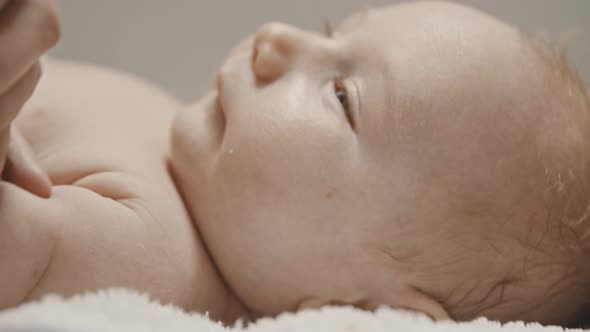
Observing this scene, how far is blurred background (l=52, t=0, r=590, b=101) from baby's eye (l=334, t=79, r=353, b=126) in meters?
0.68

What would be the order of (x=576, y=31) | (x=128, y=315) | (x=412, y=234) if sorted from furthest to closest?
(x=576, y=31) → (x=412, y=234) → (x=128, y=315)

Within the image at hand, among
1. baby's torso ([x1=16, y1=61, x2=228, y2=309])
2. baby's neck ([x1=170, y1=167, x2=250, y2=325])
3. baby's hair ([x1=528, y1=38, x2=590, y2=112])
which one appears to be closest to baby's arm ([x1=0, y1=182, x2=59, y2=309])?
baby's torso ([x1=16, y1=61, x2=228, y2=309])

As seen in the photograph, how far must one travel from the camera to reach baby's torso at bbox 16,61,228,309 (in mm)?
633

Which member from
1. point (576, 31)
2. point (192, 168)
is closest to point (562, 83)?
point (576, 31)

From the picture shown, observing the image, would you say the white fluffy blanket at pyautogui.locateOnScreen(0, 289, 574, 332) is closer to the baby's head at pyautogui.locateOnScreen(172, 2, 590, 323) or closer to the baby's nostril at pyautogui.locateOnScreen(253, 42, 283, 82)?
the baby's head at pyautogui.locateOnScreen(172, 2, 590, 323)

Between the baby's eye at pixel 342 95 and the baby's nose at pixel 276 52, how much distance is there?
0.07 meters

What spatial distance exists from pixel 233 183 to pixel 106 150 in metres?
0.18

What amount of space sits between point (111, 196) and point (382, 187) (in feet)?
1.06

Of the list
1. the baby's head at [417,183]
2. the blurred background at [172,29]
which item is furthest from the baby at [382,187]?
the blurred background at [172,29]

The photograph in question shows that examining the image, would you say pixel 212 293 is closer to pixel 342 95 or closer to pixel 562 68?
pixel 342 95

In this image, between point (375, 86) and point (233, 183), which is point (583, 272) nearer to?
point (375, 86)

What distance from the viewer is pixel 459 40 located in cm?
78

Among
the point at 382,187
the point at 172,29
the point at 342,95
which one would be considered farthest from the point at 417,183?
the point at 172,29

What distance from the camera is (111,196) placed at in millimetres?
729
